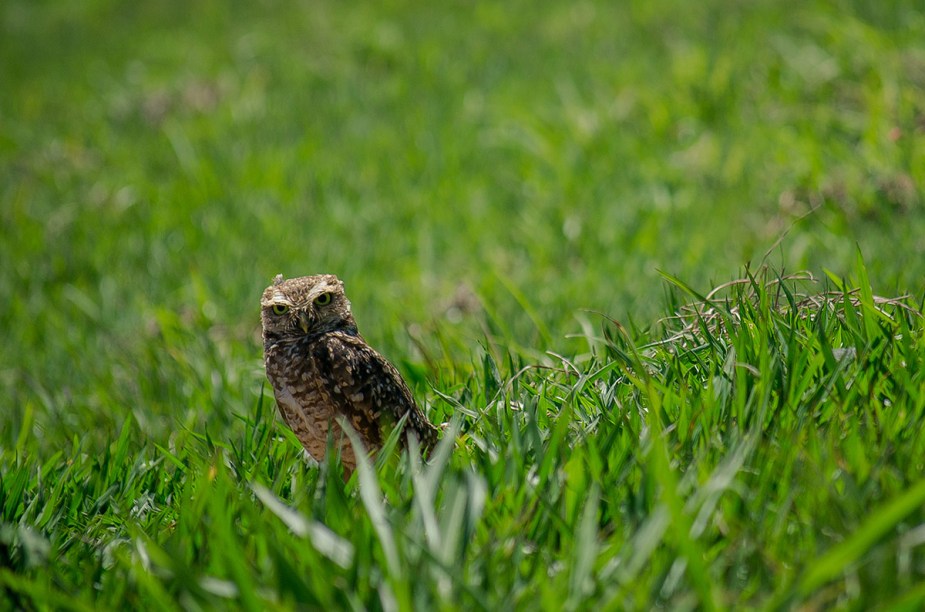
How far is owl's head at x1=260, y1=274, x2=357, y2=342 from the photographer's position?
9.95 feet

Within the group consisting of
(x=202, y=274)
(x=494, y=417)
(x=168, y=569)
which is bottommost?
(x=202, y=274)

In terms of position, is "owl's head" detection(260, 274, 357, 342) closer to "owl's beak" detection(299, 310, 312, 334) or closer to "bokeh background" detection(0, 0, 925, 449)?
"owl's beak" detection(299, 310, 312, 334)

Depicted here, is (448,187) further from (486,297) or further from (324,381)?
(324,381)

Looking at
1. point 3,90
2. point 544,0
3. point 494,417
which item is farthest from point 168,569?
point 3,90

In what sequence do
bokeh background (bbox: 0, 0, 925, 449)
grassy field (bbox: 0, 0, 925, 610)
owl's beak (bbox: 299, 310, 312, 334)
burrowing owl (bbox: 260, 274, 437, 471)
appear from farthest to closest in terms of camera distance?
bokeh background (bbox: 0, 0, 925, 449) → owl's beak (bbox: 299, 310, 312, 334) → burrowing owl (bbox: 260, 274, 437, 471) → grassy field (bbox: 0, 0, 925, 610)

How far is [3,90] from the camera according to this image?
1267 centimetres

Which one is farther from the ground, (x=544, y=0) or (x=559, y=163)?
(x=544, y=0)

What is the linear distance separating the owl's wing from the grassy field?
0.12 meters

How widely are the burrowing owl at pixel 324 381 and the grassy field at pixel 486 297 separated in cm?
11

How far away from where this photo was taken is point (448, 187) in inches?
301

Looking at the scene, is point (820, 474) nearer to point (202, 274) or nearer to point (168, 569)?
point (168, 569)

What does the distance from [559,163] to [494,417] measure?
5.16 metres

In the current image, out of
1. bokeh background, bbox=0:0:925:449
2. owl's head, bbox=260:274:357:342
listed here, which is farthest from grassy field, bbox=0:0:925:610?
owl's head, bbox=260:274:357:342

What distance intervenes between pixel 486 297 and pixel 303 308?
106 inches
